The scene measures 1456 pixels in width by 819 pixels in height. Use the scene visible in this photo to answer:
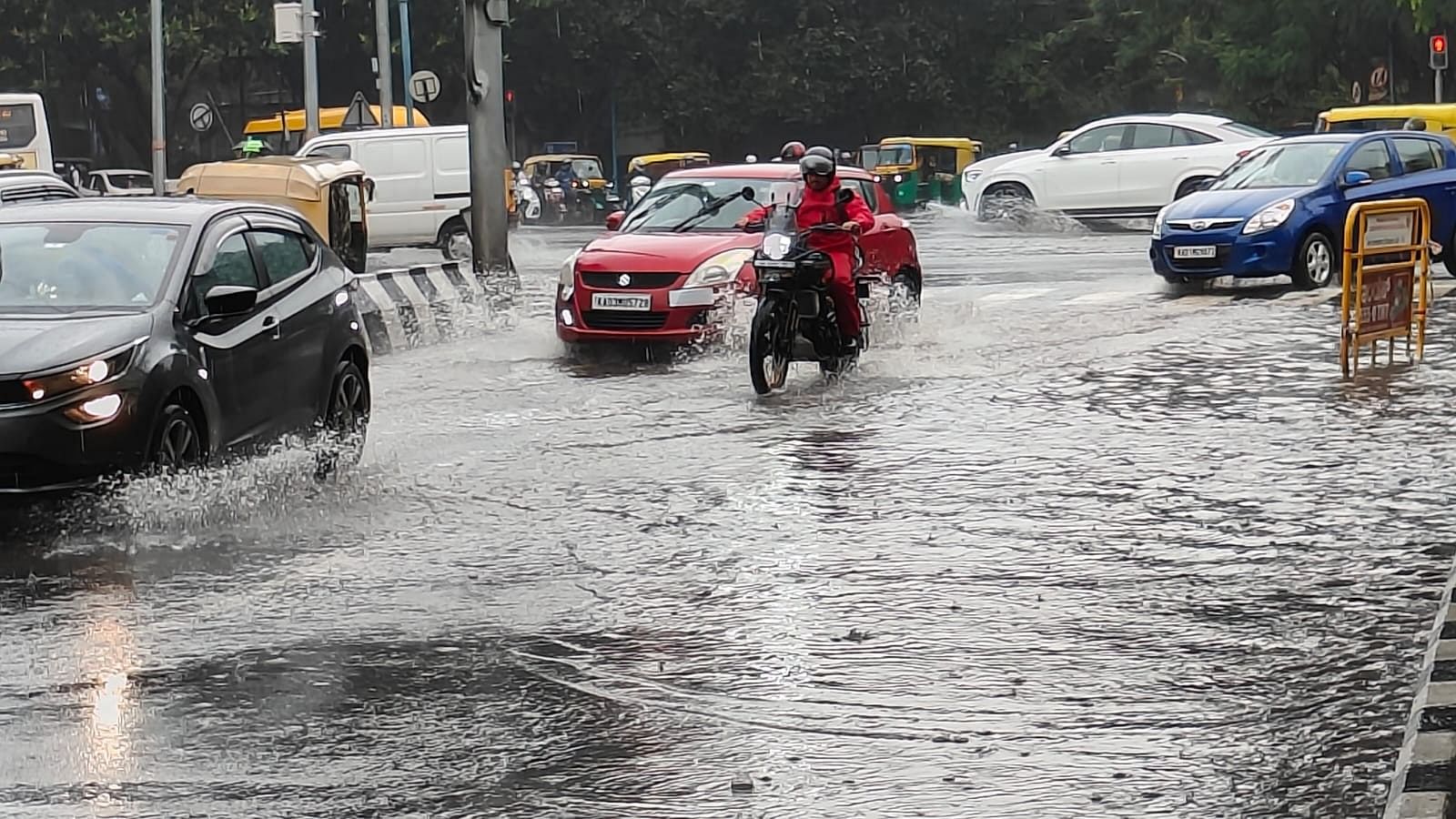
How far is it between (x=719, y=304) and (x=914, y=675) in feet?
32.6

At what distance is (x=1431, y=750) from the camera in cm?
534

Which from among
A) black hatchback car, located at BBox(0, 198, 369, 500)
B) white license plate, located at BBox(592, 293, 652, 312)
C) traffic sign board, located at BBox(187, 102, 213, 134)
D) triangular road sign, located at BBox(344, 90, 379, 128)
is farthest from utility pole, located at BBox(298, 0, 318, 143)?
black hatchback car, located at BBox(0, 198, 369, 500)

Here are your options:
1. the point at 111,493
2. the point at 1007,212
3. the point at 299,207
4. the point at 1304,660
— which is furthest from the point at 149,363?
the point at 1007,212

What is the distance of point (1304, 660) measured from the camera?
707 cm

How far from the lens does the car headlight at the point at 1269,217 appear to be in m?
20.2

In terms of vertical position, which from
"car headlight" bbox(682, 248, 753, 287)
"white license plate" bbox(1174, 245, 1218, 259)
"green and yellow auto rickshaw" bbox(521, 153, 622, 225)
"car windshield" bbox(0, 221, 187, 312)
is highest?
"car windshield" bbox(0, 221, 187, 312)

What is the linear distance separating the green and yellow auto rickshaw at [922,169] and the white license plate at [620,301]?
94.7 feet

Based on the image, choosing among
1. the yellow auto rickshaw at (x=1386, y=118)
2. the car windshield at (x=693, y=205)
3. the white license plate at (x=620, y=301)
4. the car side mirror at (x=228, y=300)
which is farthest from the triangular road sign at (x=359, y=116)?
the car side mirror at (x=228, y=300)

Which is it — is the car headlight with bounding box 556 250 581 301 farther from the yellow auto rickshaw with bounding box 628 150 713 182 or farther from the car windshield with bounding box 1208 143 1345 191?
the yellow auto rickshaw with bounding box 628 150 713 182

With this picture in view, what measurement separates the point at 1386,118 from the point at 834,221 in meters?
17.0

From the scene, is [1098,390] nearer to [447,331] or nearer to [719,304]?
[719,304]

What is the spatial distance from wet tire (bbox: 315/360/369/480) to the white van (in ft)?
64.8

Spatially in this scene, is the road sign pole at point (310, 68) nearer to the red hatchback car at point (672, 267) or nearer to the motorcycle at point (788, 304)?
the red hatchback car at point (672, 267)

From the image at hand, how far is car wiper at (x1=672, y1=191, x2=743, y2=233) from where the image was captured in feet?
58.1
